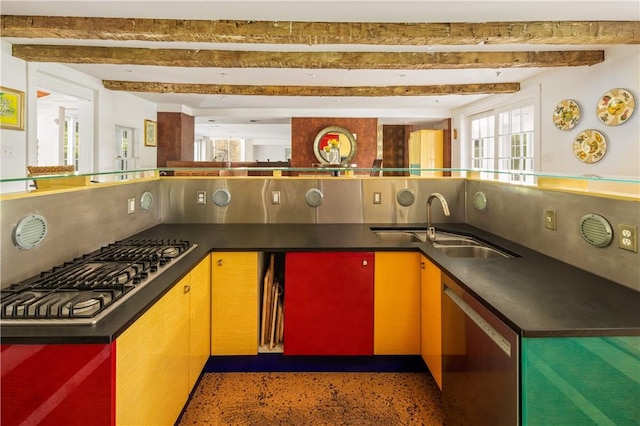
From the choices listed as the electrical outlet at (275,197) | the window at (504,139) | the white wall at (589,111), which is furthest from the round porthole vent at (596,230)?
the window at (504,139)

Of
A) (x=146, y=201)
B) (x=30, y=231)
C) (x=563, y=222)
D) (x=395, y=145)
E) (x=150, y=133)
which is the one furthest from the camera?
(x=395, y=145)

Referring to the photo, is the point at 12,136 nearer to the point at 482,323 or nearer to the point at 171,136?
the point at 171,136

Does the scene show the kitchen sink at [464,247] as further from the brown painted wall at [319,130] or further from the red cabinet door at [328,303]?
the brown painted wall at [319,130]

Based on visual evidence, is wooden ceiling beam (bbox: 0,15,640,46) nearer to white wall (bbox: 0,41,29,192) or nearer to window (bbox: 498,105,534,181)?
white wall (bbox: 0,41,29,192)

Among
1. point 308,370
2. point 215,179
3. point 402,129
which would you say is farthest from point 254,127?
point 308,370

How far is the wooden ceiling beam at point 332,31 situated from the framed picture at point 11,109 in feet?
3.10

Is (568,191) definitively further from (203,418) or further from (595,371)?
(203,418)

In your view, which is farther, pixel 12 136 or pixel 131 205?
pixel 12 136

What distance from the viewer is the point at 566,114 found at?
16.2ft

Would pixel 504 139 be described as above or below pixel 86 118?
below

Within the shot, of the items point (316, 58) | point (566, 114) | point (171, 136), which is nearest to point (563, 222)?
point (316, 58)

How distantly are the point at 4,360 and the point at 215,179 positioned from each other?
182 cm

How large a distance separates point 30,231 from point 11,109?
3984mm

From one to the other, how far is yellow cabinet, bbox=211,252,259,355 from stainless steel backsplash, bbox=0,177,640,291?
60 cm
